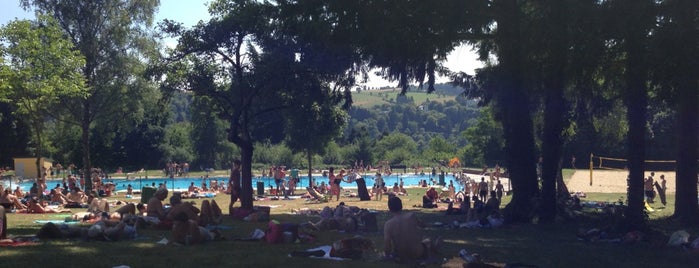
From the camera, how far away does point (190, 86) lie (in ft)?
68.0

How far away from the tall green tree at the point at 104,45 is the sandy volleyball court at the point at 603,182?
21835 millimetres

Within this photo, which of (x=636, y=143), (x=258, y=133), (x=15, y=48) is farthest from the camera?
(x=258, y=133)

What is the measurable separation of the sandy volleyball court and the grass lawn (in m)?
18.9

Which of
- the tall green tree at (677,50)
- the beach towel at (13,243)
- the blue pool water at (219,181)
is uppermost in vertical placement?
the tall green tree at (677,50)

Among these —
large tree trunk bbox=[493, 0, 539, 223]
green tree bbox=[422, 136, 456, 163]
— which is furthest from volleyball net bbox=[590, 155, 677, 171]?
large tree trunk bbox=[493, 0, 539, 223]

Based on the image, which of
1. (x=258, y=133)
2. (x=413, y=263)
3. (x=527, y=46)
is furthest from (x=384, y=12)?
(x=258, y=133)

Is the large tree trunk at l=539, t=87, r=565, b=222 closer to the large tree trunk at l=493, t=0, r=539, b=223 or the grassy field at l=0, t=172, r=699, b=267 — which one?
the large tree trunk at l=493, t=0, r=539, b=223

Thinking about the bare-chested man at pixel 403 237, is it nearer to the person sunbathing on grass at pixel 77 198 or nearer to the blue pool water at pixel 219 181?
the person sunbathing on grass at pixel 77 198

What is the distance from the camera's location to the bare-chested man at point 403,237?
1070cm

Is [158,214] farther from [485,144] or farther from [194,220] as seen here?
[485,144]

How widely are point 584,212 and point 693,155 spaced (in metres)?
3.42

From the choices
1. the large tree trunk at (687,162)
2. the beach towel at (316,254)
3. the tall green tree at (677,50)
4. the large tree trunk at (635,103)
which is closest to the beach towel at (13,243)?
the beach towel at (316,254)

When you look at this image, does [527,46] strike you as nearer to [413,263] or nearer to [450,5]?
[450,5]

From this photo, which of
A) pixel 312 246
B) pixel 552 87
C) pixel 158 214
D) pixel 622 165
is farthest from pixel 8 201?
pixel 622 165
